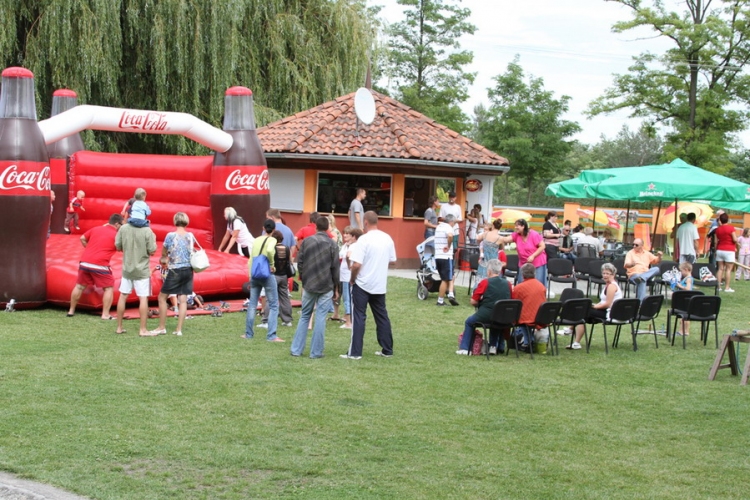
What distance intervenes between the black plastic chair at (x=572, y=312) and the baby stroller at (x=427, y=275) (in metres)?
4.90

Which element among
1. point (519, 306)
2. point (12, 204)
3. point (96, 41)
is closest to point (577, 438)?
point (519, 306)

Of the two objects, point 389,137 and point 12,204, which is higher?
point 389,137

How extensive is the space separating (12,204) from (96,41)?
7.85m

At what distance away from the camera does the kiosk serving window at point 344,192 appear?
21.9 meters

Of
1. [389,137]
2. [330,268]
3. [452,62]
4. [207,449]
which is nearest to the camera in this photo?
[207,449]

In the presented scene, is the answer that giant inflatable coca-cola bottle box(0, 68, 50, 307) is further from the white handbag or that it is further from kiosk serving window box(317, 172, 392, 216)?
kiosk serving window box(317, 172, 392, 216)

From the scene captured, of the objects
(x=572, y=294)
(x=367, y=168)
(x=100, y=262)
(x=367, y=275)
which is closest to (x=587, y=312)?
(x=572, y=294)

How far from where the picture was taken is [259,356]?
1064 centimetres

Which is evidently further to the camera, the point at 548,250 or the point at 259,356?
the point at 548,250

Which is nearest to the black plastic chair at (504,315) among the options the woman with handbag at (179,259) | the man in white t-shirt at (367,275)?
the man in white t-shirt at (367,275)

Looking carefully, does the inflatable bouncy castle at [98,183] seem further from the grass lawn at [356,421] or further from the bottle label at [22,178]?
the grass lawn at [356,421]

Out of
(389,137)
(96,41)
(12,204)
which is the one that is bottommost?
(12,204)

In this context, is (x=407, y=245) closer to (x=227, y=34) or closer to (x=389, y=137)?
(x=389, y=137)

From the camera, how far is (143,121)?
16.5m
